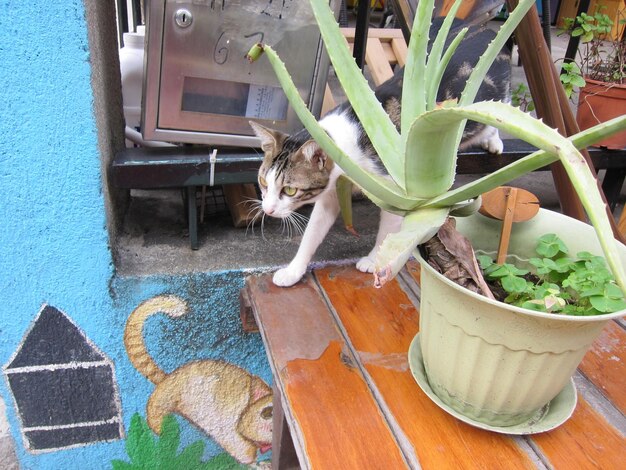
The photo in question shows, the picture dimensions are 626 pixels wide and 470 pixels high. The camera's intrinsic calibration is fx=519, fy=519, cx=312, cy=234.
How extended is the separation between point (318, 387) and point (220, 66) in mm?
733

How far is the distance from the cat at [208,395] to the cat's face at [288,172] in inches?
13.0

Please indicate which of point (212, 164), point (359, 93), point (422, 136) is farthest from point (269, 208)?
point (422, 136)

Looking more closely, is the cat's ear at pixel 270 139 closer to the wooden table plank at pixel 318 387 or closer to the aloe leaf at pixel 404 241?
the wooden table plank at pixel 318 387

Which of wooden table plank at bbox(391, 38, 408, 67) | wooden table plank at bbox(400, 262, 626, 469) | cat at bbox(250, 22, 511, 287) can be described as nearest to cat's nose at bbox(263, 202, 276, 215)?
cat at bbox(250, 22, 511, 287)

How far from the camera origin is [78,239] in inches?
42.8

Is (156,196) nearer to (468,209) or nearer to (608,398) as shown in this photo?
(468,209)

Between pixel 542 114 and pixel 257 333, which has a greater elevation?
pixel 542 114

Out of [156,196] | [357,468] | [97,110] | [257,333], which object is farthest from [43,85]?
[357,468]

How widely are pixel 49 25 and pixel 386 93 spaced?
2.41 feet

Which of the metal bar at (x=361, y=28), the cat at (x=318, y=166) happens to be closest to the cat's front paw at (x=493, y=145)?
the cat at (x=318, y=166)

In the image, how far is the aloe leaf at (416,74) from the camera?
2.10ft

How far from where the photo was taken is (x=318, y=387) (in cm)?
84

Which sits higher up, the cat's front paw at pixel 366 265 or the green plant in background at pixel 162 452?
the cat's front paw at pixel 366 265

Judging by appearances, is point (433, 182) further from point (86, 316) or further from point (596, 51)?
point (596, 51)
